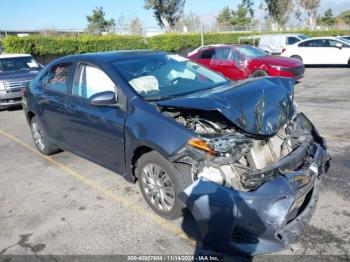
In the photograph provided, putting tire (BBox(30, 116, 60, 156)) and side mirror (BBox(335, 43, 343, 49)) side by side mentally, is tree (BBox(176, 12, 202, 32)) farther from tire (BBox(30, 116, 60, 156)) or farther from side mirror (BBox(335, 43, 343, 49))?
tire (BBox(30, 116, 60, 156))

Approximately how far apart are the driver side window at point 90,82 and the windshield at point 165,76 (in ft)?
0.67

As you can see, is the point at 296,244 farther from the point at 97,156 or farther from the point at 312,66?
the point at 312,66

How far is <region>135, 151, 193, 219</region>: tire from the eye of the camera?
11.9 ft

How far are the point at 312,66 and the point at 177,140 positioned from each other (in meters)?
18.4

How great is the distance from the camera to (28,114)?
656cm

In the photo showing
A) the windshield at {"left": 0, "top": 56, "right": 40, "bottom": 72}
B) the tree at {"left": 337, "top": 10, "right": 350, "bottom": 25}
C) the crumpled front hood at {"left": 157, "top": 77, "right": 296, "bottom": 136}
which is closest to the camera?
the crumpled front hood at {"left": 157, "top": 77, "right": 296, "bottom": 136}

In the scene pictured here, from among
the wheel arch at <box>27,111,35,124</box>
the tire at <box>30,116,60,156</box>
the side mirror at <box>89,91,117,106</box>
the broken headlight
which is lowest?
the tire at <box>30,116,60,156</box>

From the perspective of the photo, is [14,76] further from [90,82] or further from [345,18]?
[345,18]

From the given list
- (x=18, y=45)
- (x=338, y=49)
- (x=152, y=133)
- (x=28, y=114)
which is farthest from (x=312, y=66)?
(x=152, y=133)

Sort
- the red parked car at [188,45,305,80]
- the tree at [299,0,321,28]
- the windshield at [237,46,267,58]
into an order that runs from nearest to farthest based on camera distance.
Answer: the red parked car at [188,45,305,80] < the windshield at [237,46,267,58] < the tree at [299,0,321,28]

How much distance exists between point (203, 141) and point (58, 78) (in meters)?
2.97

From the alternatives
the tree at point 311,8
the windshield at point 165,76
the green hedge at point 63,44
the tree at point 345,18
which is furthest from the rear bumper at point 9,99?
the tree at point 345,18

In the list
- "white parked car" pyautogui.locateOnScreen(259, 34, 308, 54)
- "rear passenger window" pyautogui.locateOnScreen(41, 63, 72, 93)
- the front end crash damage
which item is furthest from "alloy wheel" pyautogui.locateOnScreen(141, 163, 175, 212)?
"white parked car" pyautogui.locateOnScreen(259, 34, 308, 54)

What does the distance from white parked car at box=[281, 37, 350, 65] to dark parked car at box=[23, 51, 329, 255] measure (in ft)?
51.0
